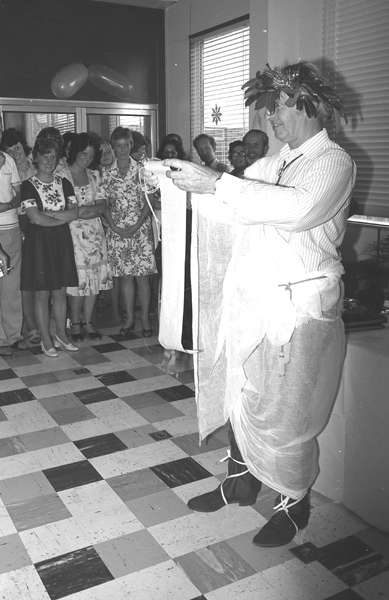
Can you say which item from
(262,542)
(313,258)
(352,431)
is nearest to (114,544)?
(262,542)

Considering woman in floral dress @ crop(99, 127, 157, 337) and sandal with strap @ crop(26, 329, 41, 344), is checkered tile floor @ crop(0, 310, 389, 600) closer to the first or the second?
sandal with strap @ crop(26, 329, 41, 344)

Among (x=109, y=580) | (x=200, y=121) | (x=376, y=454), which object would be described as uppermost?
(x=200, y=121)

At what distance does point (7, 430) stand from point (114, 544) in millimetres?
1239

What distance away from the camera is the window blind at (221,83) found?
19.3 ft

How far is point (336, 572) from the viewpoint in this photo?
201cm

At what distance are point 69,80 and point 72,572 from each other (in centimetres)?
481

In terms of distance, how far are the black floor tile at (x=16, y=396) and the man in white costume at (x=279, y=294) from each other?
173cm

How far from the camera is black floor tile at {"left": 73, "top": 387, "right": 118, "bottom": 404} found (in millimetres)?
3594

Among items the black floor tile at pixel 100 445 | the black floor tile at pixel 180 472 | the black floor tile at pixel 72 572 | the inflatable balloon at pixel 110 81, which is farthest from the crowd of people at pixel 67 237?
the black floor tile at pixel 72 572

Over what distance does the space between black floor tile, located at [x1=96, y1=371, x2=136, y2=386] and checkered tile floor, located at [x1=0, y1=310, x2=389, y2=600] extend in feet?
0.95

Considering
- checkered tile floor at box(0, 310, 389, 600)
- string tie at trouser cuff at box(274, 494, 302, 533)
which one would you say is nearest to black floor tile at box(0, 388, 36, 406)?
checkered tile floor at box(0, 310, 389, 600)

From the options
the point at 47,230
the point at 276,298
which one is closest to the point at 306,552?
the point at 276,298

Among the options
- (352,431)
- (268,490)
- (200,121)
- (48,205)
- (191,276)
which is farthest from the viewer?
(200,121)

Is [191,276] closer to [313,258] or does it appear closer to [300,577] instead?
[313,258]
